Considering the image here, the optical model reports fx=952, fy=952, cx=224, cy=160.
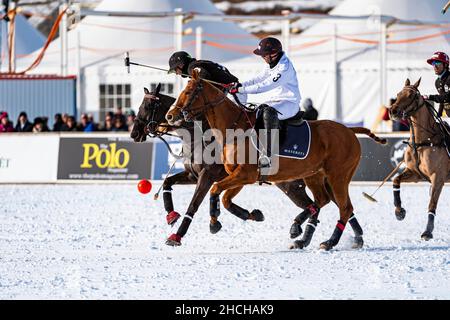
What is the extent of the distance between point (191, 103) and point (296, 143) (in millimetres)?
1378

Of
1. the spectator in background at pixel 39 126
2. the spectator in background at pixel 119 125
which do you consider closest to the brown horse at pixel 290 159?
Result: the spectator in background at pixel 119 125

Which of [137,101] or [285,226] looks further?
[137,101]

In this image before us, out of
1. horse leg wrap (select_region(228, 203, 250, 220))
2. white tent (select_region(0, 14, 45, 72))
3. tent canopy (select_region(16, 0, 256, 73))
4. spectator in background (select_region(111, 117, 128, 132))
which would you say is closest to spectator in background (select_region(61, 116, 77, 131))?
spectator in background (select_region(111, 117, 128, 132))

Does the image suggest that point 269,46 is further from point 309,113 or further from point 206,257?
point 309,113

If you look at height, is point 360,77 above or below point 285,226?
above

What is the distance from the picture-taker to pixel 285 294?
25.8ft

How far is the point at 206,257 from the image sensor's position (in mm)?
10242

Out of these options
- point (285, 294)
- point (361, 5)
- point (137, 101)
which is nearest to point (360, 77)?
point (361, 5)

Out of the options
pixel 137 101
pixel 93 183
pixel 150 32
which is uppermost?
pixel 150 32

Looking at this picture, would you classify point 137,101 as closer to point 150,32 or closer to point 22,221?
point 150,32

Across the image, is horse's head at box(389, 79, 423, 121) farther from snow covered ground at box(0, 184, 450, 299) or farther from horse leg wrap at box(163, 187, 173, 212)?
horse leg wrap at box(163, 187, 173, 212)
